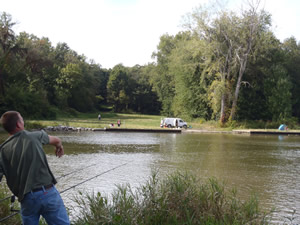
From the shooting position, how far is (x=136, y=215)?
18.9ft

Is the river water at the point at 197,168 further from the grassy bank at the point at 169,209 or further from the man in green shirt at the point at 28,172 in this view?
the man in green shirt at the point at 28,172

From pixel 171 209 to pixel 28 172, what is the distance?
2.98 metres

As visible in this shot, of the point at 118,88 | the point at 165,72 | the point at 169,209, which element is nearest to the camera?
the point at 169,209

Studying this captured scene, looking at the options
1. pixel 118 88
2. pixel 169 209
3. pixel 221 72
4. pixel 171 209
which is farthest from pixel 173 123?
pixel 118 88

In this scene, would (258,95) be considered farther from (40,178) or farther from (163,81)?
(40,178)

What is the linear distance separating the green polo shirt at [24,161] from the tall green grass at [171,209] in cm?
175

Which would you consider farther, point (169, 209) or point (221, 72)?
point (221, 72)

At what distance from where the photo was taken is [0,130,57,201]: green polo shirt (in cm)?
399

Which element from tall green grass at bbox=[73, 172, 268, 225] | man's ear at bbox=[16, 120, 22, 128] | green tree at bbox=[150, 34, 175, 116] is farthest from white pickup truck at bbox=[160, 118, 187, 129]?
man's ear at bbox=[16, 120, 22, 128]

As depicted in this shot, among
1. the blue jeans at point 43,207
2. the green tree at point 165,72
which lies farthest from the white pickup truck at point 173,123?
the blue jeans at point 43,207

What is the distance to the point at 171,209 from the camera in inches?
246

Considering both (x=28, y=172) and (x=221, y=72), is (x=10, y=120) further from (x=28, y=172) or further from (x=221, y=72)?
(x=221, y=72)

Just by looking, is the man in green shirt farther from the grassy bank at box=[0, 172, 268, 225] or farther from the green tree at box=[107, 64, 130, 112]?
the green tree at box=[107, 64, 130, 112]

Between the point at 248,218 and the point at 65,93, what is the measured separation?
60.8m
